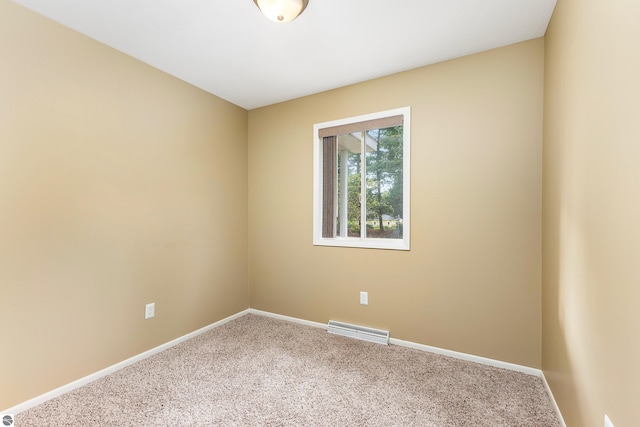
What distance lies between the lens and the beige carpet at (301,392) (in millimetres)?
1629

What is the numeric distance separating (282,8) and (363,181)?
1.65 meters

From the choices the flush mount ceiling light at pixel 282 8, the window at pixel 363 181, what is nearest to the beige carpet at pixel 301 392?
the window at pixel 363 181

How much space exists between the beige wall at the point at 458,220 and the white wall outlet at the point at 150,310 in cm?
139

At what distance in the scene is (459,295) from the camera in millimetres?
2305

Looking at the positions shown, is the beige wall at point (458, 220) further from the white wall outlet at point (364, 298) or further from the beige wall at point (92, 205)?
the beige wall at point (92, 205)

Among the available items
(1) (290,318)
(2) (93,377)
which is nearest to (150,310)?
(2) (93,377)

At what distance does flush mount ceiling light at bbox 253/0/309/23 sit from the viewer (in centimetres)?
155

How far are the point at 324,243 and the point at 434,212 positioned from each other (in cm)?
112

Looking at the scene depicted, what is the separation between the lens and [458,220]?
7.55ft

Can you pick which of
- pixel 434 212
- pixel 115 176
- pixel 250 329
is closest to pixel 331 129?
pixel 434 212

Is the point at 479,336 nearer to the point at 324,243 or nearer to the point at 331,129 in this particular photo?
the point at 324,243

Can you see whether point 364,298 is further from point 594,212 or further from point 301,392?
point 594,212

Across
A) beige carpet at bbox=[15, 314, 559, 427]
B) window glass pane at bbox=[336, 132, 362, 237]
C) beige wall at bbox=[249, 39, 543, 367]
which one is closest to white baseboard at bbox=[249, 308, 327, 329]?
beige wall at bbox=[249, 39, 543, 367]

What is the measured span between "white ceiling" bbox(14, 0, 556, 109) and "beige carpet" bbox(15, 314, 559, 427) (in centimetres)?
244
